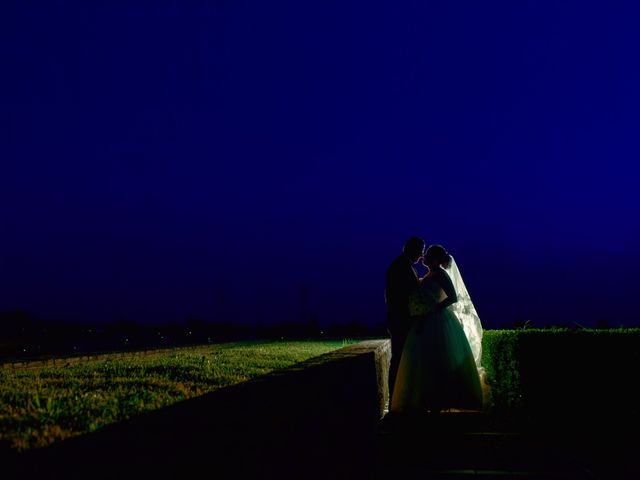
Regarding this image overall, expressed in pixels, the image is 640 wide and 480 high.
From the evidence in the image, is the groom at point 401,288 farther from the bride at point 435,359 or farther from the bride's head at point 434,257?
the bride's head at point 434,257

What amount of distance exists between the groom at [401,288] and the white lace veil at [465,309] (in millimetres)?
1027

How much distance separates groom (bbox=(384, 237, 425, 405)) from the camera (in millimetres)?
8008

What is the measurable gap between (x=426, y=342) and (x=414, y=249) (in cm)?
127

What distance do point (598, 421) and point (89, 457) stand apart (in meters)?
5.76

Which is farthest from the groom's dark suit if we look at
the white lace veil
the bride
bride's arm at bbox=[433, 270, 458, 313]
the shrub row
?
the shrub row

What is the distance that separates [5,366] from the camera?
791 inches

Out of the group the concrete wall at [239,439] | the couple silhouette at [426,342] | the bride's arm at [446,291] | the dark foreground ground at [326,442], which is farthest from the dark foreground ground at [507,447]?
the bride's arm at [446,291]

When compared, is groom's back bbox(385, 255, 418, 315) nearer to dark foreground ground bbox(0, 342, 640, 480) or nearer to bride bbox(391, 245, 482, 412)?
bride bbox(391, 245, 482, 412)

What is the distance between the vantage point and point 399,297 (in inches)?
318

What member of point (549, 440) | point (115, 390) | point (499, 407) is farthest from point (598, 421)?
point (115, 390)

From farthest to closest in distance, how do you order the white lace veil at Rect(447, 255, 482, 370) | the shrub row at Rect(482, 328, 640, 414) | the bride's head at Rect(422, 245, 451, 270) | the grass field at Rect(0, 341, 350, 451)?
1. the white lace veil at Rect(447, 255, 482, 370)
2. the bride's head at Rect(422, 245, 451, 270)
3. the grass field at Rect(0, 341, 350, 451)
4. the shrub row at Rect(482, 328, 640, 414)

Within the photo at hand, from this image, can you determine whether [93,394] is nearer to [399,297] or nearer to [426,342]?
[399,297]

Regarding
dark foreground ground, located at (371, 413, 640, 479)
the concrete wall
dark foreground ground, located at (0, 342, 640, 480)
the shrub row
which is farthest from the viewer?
the shrub row

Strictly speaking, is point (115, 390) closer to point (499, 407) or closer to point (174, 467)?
point (499, 407)
